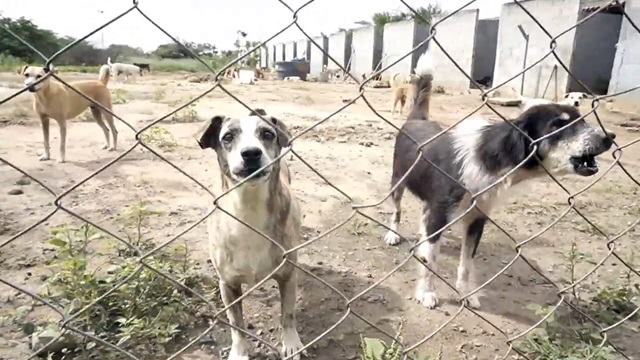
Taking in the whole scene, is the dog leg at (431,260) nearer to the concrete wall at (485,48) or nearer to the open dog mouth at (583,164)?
the open dog mouth at (583,164)

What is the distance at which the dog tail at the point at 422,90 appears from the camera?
414cm

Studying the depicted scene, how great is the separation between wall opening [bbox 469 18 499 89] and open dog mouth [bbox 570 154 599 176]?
15787 mm

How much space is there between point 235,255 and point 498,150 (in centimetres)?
169

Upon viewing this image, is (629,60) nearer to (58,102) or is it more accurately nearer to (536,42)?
(536,42)

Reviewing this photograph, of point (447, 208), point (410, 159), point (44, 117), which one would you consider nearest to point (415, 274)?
point (447, 208)

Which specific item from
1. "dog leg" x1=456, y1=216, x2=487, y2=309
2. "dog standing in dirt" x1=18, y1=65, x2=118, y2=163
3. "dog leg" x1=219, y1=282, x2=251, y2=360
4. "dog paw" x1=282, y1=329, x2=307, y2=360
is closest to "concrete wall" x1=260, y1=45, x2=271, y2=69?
"dog leg" x1=219, y1=282, x2=251, y2=360

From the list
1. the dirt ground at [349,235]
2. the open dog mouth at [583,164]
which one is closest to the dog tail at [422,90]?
the dirt ground at [349,235]

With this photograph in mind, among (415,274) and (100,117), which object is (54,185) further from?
(415,274)

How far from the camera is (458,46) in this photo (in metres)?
18.2

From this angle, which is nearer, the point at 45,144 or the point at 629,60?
the point at 45,144

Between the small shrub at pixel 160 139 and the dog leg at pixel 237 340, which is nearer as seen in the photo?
the dog leg at pixel 237 340

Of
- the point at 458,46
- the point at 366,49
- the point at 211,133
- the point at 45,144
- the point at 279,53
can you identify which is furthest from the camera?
the point at 279,53

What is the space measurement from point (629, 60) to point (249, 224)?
12.3 metres

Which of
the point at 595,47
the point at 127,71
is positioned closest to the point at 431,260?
the point at 595,47
